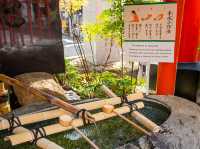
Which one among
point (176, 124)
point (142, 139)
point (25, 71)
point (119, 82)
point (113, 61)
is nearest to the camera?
point (142, 139)

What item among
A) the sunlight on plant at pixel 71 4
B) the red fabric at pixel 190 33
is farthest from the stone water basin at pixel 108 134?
the sunlight on plant at pixel 71 4

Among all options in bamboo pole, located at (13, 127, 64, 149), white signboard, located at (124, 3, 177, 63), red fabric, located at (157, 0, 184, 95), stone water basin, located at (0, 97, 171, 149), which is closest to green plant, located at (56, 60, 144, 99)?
red fabric, located at (157, 0, 184, 95)

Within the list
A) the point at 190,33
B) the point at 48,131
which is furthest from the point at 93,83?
the point at 48,131

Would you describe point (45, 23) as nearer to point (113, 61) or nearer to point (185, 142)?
point (185, 142)

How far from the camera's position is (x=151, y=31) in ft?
11.1

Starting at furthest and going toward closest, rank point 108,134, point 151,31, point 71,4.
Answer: point 71,4 → point 151,31 → point 108,134

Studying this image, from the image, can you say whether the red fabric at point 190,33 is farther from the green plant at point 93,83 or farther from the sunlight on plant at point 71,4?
the sunlight on plant at point 71,4

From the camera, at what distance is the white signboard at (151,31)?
3.29m

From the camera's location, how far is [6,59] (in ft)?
16.3

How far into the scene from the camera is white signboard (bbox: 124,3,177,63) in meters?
3.29

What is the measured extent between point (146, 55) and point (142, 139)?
5.35 feet

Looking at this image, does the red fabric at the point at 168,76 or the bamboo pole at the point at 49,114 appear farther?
the red fabric at the point at 168,76

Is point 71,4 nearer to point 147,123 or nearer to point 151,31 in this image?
point 151,31

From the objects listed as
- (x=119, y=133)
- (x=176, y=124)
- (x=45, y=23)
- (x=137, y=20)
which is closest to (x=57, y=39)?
(x=45, y=23)
